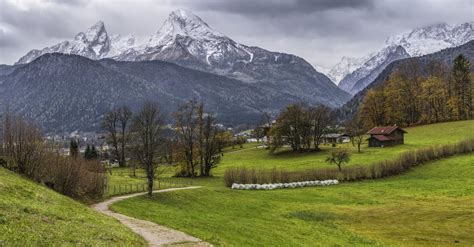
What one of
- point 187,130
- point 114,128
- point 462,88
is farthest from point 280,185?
point 462,88

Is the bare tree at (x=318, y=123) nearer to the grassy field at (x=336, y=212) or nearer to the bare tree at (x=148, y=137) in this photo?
the grassy field at (x=336, y=212)

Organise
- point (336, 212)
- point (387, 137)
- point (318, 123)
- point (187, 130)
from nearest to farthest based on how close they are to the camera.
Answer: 1. point (336, 212)
2. point (187, 130)
3. point (387, 137)
4. point (318, 123)

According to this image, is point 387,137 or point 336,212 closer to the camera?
point 336,212

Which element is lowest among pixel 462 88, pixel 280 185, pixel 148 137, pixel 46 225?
pixel 280 185

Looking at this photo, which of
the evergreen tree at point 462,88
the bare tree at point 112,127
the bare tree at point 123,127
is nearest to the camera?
the bare tree at point 123,127

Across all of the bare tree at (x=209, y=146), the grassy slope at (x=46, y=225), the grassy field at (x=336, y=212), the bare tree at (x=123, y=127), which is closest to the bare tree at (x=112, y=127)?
the bare tree at (x=123, y=127)

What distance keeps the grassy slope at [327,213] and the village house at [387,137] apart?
41.2 meters

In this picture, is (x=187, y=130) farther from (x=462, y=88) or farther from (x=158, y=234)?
(x=462, y=88)

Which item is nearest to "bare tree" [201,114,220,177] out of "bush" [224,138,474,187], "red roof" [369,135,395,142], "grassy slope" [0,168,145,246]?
"bush" [224,138,474,187]

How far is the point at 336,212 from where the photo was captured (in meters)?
53.0

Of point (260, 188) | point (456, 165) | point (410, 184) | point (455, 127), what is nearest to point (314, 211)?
point (260, 188)

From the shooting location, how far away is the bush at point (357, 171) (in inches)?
3083

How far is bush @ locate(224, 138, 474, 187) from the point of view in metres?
78.3

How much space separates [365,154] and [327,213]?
5714 centimetres
